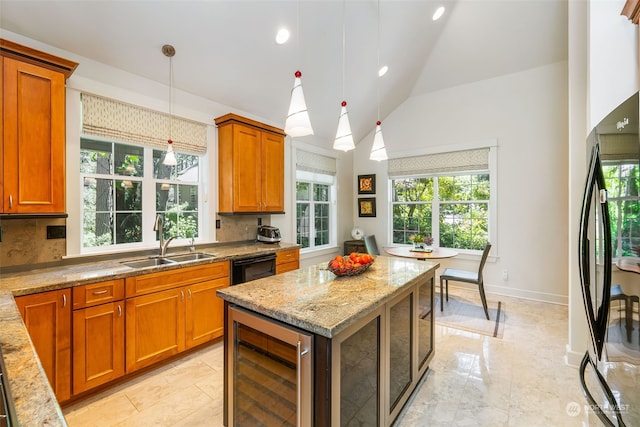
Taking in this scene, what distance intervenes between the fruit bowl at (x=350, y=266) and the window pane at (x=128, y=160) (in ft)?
7.82

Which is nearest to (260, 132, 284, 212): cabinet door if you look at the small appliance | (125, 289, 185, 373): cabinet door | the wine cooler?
the small appliance

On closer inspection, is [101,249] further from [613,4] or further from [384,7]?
[613,4]

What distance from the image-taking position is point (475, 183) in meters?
4.70

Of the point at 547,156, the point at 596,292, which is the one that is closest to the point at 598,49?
the point at 596,292

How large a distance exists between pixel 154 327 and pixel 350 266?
176cm

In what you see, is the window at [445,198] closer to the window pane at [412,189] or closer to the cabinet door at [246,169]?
the window pane at [412,189]

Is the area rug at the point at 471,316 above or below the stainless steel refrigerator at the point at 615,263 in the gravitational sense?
below

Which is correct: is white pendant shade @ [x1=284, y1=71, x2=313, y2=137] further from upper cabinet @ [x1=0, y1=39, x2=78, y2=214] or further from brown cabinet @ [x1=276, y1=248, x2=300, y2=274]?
brown cabinet @ [x1=276, y1=248, x2=300, y2=274]

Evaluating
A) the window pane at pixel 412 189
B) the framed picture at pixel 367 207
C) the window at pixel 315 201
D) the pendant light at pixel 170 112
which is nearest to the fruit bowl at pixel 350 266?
the pendant light at pixel 170 112

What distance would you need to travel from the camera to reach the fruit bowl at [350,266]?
1947 mm

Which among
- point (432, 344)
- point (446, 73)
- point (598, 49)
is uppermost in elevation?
point (446, 73)

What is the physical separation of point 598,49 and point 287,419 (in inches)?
124

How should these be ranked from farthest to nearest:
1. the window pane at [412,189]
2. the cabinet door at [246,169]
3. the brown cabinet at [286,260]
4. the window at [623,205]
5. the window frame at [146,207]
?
the window pane at [412,189] < the brown cabinet at [286,260] < the cabinet door at [246,169] < the window frame at [146,207] < the window at [623,205]

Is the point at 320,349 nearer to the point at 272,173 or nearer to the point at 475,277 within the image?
the point at 272,173
